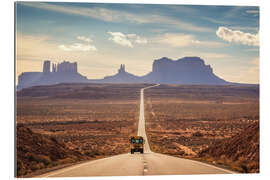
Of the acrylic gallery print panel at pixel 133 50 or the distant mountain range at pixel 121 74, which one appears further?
the distant mountain range at pixel 121 74

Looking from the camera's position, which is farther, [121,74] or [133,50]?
[121,74]

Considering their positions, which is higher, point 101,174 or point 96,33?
point 96,33

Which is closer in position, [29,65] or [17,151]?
[17,151]

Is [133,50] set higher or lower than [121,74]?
higher

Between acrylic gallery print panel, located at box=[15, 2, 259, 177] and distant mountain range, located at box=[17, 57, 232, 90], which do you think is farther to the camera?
distant mountain range, located at box=[17, 57, 232, 90]

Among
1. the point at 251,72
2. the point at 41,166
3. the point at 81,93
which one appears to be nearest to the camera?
the point at 41,166

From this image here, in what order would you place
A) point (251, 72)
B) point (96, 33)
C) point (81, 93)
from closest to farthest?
point (251, 72)
point (96, 33)
point (81, 93)

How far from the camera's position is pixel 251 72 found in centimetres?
2191

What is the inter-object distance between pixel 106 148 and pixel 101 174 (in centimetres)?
2117

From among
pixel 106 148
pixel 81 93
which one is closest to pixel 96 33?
pixel 106 148
